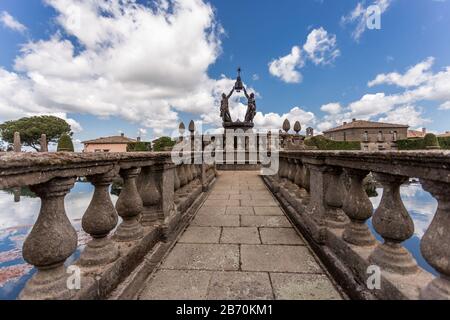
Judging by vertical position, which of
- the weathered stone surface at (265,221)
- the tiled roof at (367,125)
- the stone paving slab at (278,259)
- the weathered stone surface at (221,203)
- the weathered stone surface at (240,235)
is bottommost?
the stone paving slab at (278,259)

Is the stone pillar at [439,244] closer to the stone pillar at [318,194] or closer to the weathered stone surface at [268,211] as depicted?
the stone pillar at [318,194]

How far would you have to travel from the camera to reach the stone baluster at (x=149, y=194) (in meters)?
2.74

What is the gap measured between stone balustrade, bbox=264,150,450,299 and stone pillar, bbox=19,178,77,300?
2019mm

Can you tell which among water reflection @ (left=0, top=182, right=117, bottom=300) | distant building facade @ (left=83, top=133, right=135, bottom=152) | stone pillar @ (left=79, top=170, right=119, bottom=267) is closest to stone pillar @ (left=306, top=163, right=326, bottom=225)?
stone pillar @ (left=79, top=170, right=119, bottom=267)

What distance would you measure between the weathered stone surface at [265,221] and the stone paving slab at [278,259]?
817 mm

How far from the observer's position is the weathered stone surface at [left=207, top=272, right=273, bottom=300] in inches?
73.4

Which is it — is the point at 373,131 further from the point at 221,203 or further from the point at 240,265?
the point at 240,265

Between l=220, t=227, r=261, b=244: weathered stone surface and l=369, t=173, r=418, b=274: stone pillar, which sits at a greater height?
l=369, t=173, r=418, b=274: stone pillar

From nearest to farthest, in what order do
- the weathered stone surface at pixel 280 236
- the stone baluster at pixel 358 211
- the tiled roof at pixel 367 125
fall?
the stone baluster at pixel 358 211, the weathered stone surface at pixel 280 236, the tiled roof at pixel 367 125

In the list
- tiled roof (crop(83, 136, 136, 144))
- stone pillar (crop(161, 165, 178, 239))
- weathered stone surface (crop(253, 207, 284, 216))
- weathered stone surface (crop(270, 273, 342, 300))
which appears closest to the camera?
weathered stone surface (crop(270, 273, 342, 300))

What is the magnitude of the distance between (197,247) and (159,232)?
20.2 inches

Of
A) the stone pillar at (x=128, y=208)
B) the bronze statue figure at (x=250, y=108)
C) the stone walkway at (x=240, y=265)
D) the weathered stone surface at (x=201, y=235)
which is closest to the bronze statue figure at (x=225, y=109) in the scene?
the bronze statue figure at (x=250, y=108)

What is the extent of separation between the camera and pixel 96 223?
5.79 feet

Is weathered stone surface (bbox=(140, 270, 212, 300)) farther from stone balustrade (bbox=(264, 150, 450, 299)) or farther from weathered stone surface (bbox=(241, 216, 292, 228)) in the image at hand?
weathered stone surface (bbox=(241, 216, 292, 228))
